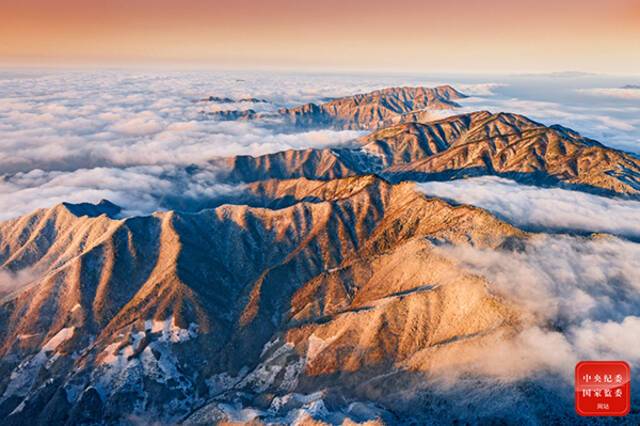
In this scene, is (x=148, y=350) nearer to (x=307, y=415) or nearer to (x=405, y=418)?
(x=307, y=415)

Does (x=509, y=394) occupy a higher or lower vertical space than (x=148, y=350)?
higher

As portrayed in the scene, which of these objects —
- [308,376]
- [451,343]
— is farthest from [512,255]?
[308,376]

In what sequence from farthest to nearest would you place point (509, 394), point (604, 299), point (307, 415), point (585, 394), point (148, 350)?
point (148, 350) < point (604, 299) < point (307, 415) < point (509, 394) < point (585, 394)

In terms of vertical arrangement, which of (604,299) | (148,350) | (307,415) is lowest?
(148,350)

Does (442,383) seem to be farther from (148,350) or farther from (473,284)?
(148,350)

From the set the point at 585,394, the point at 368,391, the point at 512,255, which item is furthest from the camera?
the point at 512,255

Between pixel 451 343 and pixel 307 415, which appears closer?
pixel 307 415
